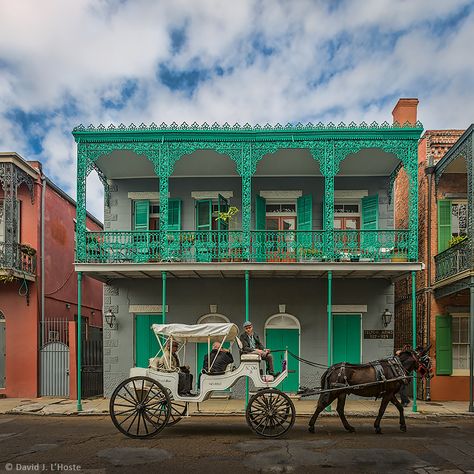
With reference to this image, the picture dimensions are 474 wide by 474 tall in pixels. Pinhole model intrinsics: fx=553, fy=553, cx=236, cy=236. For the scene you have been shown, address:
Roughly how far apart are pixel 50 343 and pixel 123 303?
7.96 feet

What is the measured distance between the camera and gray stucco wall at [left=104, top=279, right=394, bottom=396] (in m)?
16.4

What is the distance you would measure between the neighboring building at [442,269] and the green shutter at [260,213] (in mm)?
5026

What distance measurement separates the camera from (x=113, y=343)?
54.4 feet

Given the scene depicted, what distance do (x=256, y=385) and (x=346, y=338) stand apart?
6.47 m

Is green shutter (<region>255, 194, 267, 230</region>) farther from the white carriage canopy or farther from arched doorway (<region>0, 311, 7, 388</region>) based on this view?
arched doorway (<region>0, 311, 7, 388</region>)

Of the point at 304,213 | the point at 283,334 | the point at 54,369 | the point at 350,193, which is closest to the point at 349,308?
the point at 283,334

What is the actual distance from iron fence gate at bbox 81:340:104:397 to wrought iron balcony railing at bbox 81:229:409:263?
297 cm

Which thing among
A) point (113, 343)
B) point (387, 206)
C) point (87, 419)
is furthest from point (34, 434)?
point (387, 206)

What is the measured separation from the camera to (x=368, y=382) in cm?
1104

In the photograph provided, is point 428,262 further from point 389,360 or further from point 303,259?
point 389,360

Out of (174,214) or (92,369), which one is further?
(174,214)

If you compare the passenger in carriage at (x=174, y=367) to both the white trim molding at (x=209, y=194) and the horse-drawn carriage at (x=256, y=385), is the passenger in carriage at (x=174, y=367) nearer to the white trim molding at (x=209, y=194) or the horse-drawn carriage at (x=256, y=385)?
the horse-drawn carriage at (x=256, y=385)

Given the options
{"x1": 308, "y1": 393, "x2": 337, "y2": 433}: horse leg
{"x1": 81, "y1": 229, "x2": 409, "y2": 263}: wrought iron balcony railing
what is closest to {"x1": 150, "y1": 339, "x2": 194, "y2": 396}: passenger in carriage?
{"x1": 308, "y1": 393, "x2": 337, "y2": 433}: horse leg

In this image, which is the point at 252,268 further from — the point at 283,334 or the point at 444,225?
the point at 444,225
